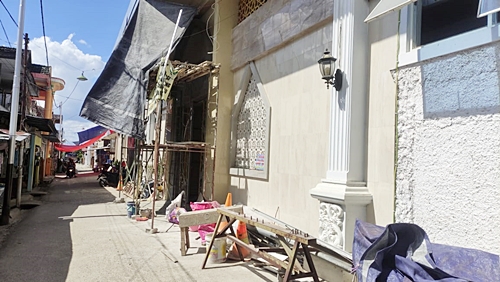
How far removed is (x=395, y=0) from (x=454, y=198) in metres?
2.00

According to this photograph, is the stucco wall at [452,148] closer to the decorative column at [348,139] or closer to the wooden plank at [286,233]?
the decorative column at [348,139]

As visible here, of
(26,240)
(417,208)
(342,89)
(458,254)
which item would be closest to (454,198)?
(417,208)

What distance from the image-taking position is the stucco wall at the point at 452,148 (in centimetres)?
298

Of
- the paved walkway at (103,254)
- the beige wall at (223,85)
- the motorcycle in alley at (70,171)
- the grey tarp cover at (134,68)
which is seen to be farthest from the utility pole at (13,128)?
the motorcycle in alley at (70,171)

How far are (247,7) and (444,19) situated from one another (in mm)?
5416

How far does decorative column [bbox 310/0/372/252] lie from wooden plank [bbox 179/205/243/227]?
182 cm

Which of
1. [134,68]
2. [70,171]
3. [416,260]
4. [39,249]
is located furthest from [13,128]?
[70,171]

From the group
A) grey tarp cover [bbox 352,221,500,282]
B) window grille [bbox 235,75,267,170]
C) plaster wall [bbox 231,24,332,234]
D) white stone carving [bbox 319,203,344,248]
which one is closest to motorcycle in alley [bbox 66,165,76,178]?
window grille [bbox 235,75,267,170]

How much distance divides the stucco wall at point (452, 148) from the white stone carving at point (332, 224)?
0.74 metres

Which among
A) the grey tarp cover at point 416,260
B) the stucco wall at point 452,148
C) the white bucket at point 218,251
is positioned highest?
the stucco wall at point 452,148

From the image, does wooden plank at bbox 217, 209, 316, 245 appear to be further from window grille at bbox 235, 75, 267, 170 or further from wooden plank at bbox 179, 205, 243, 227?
window grille at bbox 235, 75, 267, 170

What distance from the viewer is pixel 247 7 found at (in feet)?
27.0

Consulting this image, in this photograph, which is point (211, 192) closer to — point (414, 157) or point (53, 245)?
point (53, 245)

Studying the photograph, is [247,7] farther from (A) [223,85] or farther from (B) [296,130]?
(B) [296,130]
